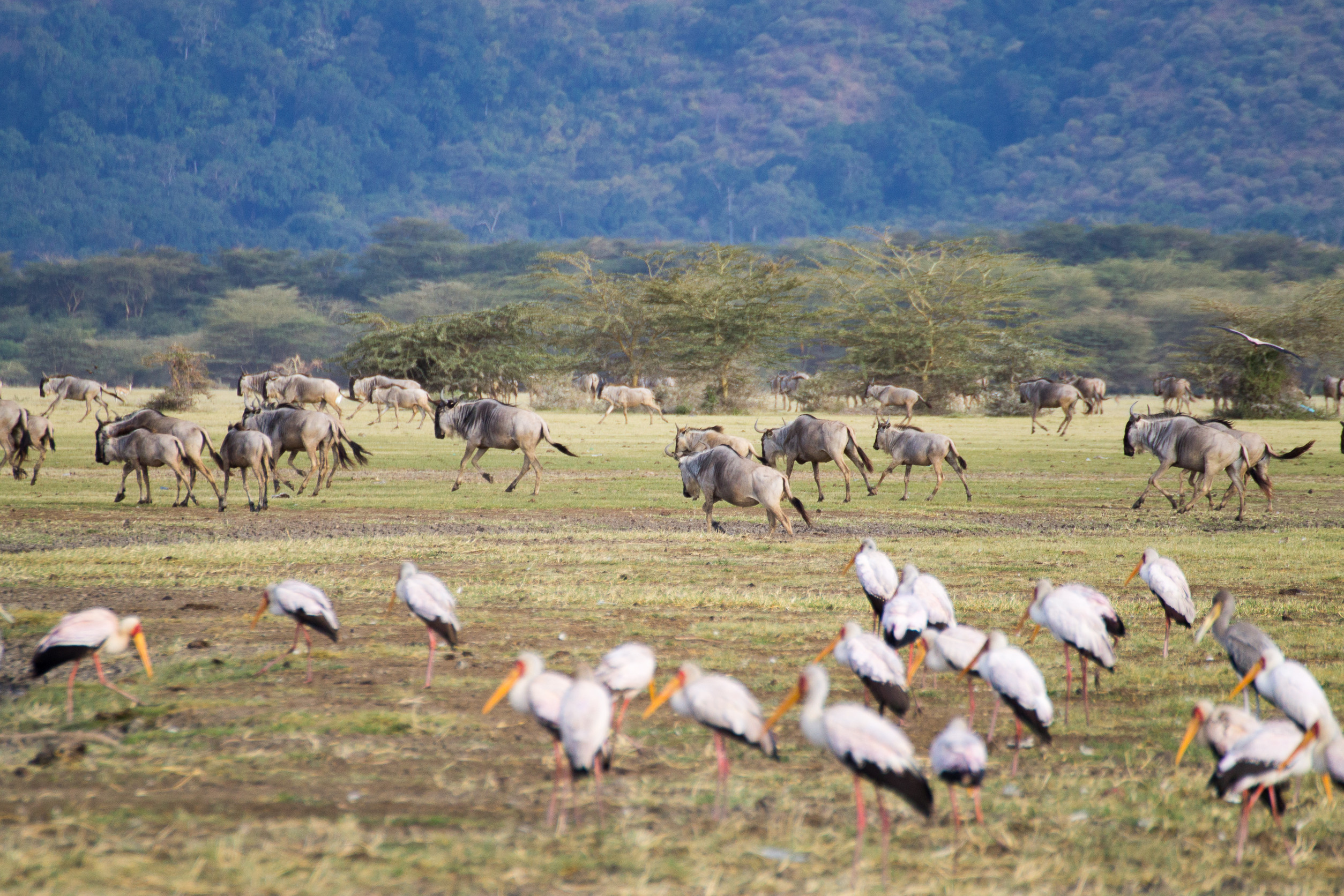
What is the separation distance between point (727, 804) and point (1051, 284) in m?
81.3

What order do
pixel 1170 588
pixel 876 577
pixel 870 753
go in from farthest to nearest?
1. pixel 876 577
2. pixel 1170 588
3. pixel 870 753

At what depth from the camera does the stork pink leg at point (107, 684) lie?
6.05m

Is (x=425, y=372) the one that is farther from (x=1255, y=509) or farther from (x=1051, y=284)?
(x=1051, y=284)

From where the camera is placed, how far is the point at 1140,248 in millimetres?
98562

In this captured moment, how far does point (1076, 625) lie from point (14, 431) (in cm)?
1737

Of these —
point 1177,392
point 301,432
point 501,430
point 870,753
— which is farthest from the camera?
point 1177,392

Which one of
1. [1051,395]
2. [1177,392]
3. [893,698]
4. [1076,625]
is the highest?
[1177,392]

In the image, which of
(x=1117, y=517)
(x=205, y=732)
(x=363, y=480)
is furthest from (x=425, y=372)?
(x=205, y=732)

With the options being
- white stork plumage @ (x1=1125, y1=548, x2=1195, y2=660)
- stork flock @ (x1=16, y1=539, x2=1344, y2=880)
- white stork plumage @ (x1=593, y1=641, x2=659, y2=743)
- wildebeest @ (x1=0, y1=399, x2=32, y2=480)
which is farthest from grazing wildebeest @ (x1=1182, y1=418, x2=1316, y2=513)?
wildebeest @ (x1=0, y1=399, x2=32, y2=480)

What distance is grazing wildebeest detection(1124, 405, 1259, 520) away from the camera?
15.3m

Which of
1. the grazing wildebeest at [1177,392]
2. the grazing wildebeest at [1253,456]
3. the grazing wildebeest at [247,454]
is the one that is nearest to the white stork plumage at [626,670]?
the grazing wildebeest at [247,454]

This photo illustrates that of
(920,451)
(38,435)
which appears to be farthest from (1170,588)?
(38,435)

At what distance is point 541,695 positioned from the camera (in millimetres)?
4855

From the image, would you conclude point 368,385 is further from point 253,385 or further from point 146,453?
point 146,453
